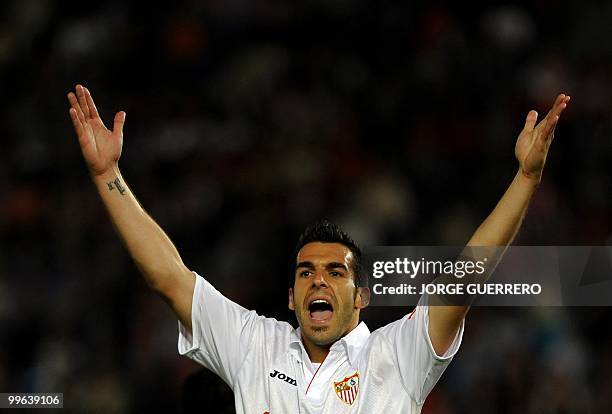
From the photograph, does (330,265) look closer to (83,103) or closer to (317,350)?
(317,350)

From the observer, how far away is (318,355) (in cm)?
320

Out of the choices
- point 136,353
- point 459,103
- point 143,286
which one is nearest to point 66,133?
point 143,286

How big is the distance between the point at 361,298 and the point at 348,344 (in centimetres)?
21

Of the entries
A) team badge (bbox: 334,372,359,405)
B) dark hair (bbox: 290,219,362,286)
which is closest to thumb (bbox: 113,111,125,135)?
dark hair (bbox: 290,219,362,286)

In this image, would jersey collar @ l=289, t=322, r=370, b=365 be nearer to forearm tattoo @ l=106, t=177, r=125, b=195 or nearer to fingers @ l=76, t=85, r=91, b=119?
forearm tattoo @ l=106, t=177, r=125, b=195

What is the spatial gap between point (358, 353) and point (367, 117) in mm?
3701

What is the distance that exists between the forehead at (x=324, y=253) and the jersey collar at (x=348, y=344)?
0.73ft

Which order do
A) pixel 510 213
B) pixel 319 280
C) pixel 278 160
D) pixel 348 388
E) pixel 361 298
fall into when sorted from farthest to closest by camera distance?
1. pixel 278 160
2. pixel 361 298
3. pixel 319 280
4. pixel 348 388
5. pixel 510 213

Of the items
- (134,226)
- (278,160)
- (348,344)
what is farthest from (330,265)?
(278,160)

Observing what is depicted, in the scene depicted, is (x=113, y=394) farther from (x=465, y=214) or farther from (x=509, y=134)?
(x=509, y=134)

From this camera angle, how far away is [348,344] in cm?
316

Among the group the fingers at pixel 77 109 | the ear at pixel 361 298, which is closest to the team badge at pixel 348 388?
the ear at pixel 361 298

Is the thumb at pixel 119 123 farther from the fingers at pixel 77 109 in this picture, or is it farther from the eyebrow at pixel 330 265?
the eyebrow at pixel 330 265

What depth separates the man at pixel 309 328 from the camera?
3010 mm
